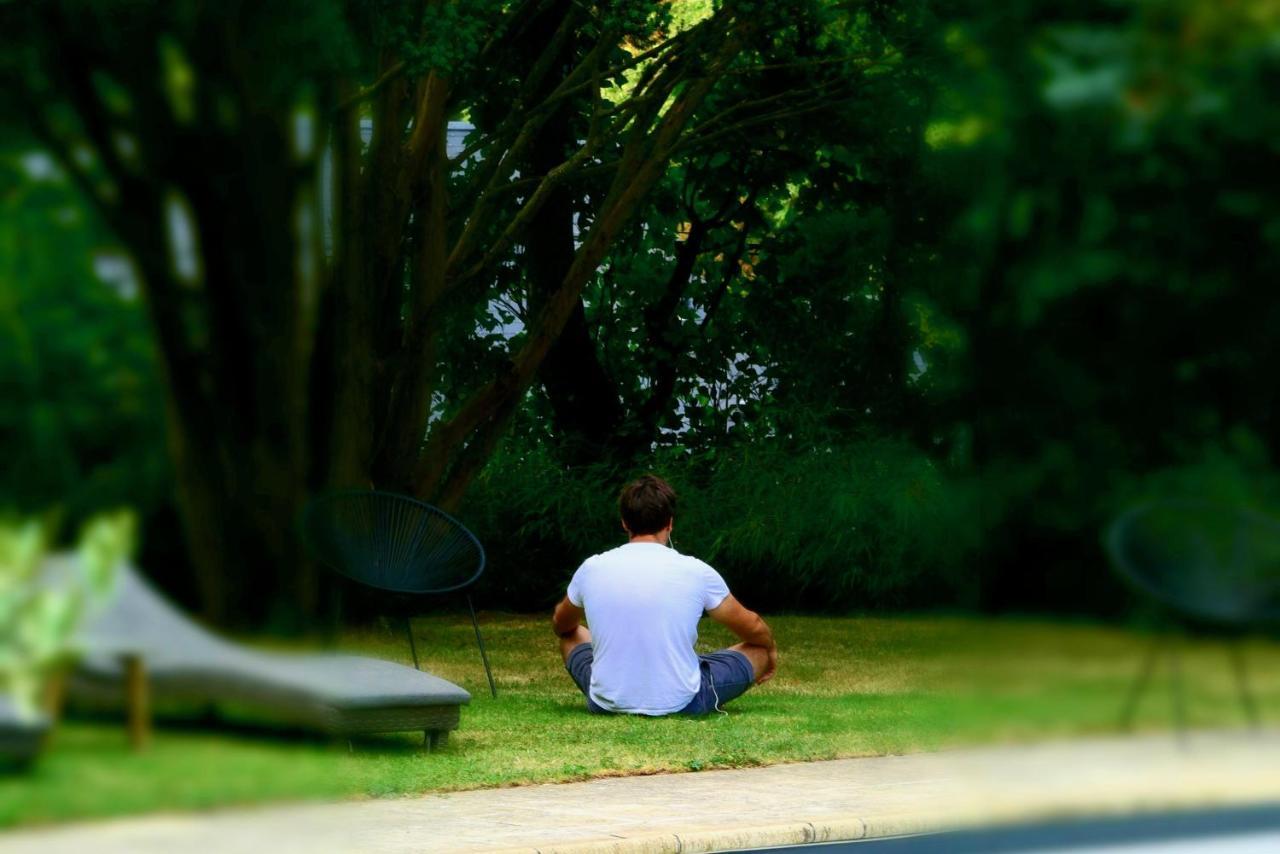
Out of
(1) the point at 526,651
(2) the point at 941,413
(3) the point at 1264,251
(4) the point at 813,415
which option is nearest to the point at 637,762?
(1) the point at 526,651

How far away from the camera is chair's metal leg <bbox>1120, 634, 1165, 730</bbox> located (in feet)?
4.64

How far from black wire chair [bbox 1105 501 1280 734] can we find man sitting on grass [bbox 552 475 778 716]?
6785 millimetres

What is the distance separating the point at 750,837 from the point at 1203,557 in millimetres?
4524

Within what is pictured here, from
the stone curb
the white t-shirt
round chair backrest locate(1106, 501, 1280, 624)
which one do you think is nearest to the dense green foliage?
round chair backrest locate(1106, 501, 1280, 624)

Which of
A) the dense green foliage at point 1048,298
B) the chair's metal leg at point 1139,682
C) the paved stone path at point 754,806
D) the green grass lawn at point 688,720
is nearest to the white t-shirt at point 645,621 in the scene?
the green grass lawn at point 688,720

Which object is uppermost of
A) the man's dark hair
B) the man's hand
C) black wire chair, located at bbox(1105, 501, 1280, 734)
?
the man's dark hair

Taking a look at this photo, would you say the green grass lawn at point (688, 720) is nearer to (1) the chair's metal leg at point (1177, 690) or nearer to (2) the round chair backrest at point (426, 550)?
(1) the chair's metal leg at point (1177, 690)

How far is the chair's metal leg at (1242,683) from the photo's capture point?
1420 mm

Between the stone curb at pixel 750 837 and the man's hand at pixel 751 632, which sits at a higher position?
the man's hand at pixel 751 632

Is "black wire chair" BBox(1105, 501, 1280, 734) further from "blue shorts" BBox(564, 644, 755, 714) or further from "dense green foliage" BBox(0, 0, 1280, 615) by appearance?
"blue shorts" BBox(564, 644, 755, 714)

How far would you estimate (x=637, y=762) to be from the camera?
23.5 ft

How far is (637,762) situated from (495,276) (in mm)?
8300

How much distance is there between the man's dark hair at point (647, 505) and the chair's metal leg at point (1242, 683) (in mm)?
6808

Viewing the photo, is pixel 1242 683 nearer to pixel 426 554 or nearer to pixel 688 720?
pixel 688 720
